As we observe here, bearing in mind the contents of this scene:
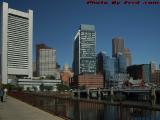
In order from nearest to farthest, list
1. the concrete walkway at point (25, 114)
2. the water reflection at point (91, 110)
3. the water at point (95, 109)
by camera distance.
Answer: the water at point (95, 109) → the water reflection at point (91, 110) → the concrete walkway at point (25, 114)

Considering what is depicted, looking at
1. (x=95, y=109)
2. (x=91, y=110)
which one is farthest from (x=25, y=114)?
(x=95, y=109)

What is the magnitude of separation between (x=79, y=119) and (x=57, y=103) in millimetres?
3967

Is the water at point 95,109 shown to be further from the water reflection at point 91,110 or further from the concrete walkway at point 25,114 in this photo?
the concrete walkway at point 25,114

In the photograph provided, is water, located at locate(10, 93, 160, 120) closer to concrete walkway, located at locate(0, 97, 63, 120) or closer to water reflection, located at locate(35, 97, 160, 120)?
water reflection, located at locate(35, 97, 160, 120)

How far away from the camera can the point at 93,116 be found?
576 inches

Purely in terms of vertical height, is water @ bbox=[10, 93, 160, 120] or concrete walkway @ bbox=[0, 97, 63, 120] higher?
water @ bbox=[10, 93, 160, 120]

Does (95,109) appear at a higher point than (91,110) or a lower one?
higher

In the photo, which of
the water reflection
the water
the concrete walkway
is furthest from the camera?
the concrete walkway

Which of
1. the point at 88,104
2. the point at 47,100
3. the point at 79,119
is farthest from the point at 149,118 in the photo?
the point at 47,100

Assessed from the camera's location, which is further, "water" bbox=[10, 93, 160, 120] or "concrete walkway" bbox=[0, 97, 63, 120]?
"concrete walkway" bbox=[0, 97, 63, 120]

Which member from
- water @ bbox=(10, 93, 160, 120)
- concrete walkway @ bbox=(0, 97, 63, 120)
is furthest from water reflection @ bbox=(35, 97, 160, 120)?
concrete walkway @ bbox=(0, 97, 63, 120)

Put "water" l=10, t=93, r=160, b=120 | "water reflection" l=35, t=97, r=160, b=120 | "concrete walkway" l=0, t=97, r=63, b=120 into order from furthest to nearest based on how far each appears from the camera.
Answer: "concrete walkway" l=0, t=97, r=63, b=120
"water reflection" l=35, t=97, r=160, b=120
"water" l=10, t=93, r=160, b=120

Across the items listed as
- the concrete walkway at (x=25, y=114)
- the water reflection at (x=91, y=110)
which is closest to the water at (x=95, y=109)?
the water reflection at (x=91, y=110)

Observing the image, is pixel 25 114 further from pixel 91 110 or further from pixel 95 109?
pixel 95 109
